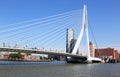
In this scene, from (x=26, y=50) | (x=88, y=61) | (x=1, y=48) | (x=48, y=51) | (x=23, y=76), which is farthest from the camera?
(x=88, y=61)

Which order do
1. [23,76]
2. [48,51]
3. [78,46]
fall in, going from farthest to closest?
1. [78,46]
2. [48,51]
3. [23,76]

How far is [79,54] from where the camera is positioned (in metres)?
83.5

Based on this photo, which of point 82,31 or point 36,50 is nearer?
point 36,50

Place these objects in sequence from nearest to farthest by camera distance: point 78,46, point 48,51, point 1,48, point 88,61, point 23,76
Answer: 1. point 23,76
2. point 1,48
3. point 48,51
4. point 78,46
5. point 88,61

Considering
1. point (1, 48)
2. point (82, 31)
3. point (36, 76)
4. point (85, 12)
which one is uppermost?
point (85, 12)

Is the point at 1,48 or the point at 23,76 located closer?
the point at 23,76

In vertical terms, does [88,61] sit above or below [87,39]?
below

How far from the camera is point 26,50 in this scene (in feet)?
203

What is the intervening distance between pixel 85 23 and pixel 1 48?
87.1 feet

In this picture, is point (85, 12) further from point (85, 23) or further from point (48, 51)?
point (48, 51)

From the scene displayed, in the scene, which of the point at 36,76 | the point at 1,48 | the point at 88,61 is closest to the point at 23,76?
the point at 36,76

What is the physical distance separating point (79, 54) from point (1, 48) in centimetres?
3230

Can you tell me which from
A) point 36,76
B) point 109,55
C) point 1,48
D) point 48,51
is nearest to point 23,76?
point 36,76

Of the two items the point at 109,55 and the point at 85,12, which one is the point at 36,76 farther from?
the point at 109,55
